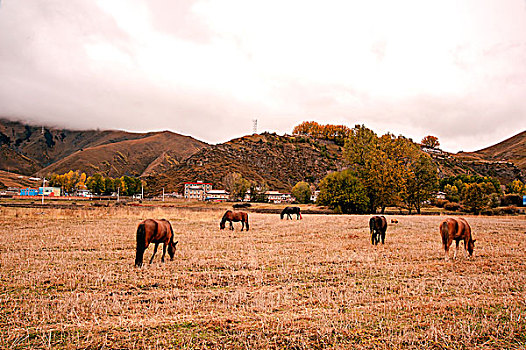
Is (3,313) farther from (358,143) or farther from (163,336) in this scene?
(358,143)

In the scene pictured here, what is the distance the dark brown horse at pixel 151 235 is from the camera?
12.9m

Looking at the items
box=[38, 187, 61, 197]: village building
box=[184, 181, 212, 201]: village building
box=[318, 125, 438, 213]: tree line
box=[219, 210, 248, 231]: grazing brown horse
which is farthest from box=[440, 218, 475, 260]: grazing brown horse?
box=[38, 187, 61, 197]: village building

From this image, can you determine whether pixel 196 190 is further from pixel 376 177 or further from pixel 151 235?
pixel 151 235

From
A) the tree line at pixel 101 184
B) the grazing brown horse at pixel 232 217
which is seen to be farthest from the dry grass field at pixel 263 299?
the tree line at pixel 101 184

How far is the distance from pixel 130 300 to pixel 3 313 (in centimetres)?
278

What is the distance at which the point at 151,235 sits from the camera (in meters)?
13.6

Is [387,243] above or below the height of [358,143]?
below

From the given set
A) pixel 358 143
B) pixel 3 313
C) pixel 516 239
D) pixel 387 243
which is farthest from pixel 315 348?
pixel 358 143

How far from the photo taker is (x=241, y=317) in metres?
7.26

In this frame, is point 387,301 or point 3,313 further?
point 387,301

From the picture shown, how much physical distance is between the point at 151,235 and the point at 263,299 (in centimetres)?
683

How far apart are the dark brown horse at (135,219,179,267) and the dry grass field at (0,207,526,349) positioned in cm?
63

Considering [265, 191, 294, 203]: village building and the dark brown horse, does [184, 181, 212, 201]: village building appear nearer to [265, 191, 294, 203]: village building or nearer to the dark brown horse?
[265, 191, 294, 203]: village building

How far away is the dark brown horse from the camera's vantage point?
42.4 ft
